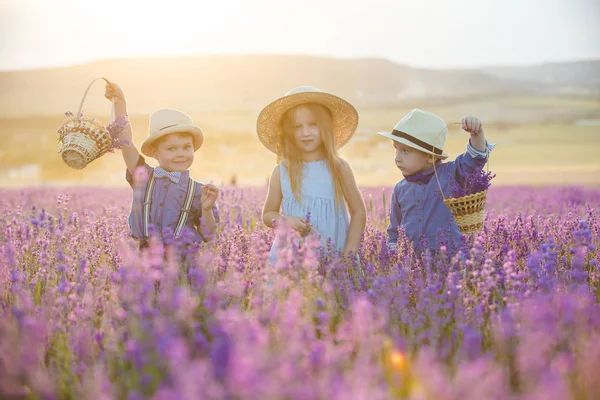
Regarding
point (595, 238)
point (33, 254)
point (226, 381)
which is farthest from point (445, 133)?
point (226, 381)

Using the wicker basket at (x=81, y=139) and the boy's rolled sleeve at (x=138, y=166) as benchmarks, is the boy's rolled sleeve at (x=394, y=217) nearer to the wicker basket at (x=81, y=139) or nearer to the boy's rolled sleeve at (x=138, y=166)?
the boy's rolled sleeve at (x=138, y=166)

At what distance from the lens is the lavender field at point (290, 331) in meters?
1.41

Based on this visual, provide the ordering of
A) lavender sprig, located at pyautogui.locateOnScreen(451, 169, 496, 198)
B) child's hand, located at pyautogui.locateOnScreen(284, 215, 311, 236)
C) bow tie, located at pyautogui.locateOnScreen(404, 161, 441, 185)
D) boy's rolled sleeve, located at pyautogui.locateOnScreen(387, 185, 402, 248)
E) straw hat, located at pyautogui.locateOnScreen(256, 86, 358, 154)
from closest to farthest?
child's hand, located at pyautogui.locateOnScreen(284, 215, 311, 236), lavender sprig, located at pyautogui.locateOnScreen(451, 169, 496, 198), straw hat, located at pyautogui.locateOnScreen(256, 86, 358, 154), bow tie, located at pyautogui.locateOnScreen(404, 161, 441, 185), boy's rolled sleeve, located at pyautogui.locateOnScreen(387, 185, 402, 248)

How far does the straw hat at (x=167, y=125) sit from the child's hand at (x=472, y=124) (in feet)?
5.84

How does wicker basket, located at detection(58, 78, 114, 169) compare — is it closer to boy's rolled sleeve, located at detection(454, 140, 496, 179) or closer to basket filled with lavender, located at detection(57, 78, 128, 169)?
basket filled with lavender, located at detection(57, 78, 128, 169)

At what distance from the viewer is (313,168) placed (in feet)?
13.5

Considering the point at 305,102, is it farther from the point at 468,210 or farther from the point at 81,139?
the point at 81,139

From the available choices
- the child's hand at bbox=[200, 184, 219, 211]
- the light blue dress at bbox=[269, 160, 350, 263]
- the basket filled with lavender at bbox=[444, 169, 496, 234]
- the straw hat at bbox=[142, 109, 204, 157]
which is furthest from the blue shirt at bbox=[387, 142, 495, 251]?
the straw hat at bbox=[142, 109, 204, 157]

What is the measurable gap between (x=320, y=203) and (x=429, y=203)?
0.77 meters

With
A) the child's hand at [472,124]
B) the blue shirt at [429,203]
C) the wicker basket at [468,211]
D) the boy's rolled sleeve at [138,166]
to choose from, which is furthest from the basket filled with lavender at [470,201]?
the boy's rolled sleeve at [138,166]

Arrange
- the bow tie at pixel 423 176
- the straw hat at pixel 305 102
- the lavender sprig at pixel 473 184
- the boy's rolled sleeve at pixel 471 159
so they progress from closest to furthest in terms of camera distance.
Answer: the lavender sprig at pixel 473 184
the boy's rolled sleeve at pixel 471 159
the straw hat at pixel 305 102
the bow tie at pixel 423 176

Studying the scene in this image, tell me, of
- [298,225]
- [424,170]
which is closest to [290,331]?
[298,225]

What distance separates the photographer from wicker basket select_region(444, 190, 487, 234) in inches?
141

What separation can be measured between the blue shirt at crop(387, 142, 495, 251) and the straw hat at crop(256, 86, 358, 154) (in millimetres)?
590
